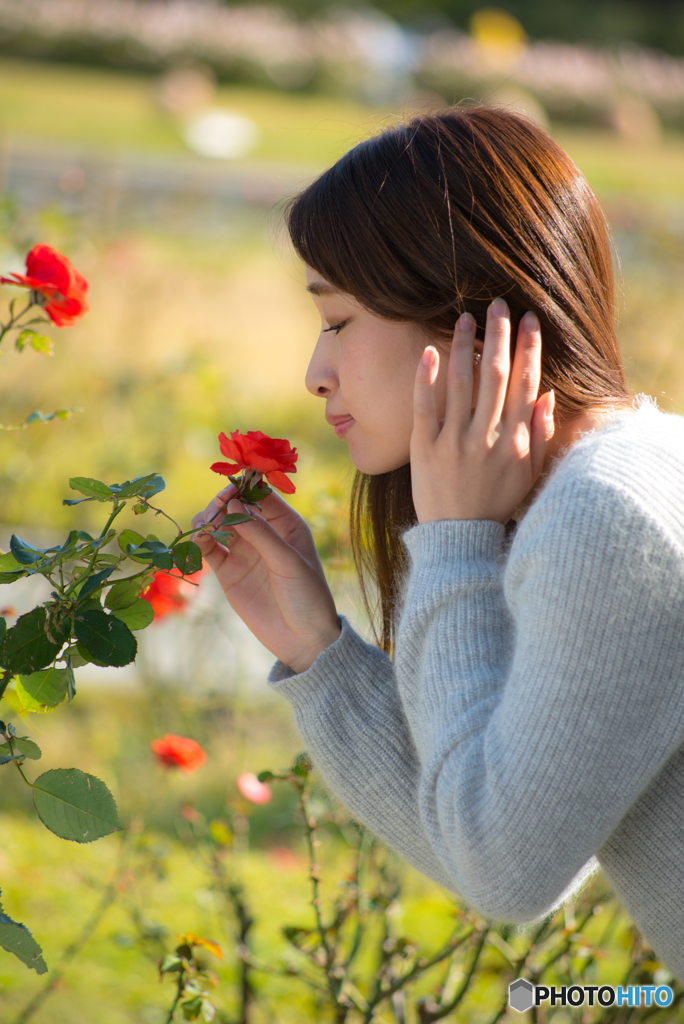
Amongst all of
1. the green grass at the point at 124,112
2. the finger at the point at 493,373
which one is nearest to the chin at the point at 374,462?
the finger at the point at 493,373

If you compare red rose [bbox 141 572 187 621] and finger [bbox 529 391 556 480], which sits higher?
finger [bbox 529 391 556 480]

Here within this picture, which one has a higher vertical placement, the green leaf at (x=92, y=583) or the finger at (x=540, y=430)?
the finger at (x=540, y=430)

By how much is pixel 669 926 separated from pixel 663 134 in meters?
25.2

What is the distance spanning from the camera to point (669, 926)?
1.11 meters

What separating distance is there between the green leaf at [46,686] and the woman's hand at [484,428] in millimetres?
481

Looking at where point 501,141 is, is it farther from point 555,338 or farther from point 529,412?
point 529,412

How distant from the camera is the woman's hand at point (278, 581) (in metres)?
1.25

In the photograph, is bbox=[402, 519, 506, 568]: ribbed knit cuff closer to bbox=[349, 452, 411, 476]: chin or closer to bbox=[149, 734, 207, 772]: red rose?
bbox=[349, 452, 411, 476]: chin

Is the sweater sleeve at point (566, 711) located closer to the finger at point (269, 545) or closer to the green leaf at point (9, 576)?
the finger at point (269, 545)

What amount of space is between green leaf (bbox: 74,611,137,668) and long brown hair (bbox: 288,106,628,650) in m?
0.57

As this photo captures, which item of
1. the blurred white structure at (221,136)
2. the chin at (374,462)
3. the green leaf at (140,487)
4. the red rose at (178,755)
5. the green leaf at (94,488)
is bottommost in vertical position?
the red rose at (178,755)

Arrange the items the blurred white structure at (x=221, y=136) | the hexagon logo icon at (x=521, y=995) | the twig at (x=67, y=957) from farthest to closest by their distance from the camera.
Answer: the blurred white structure at (x=221, y=136) → the twig at (x=67, y=957) → the hexagon logo icon at (x=521, y=995)

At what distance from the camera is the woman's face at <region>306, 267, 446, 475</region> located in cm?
125

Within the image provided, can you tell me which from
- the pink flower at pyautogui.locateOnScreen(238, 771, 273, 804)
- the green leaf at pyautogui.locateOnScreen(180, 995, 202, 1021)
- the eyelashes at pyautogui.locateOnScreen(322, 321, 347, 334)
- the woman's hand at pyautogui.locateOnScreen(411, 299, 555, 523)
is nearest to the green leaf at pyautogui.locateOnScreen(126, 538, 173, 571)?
the woman's hand at pyautogui.locateOnScreen(411, 299, 555, 523)
